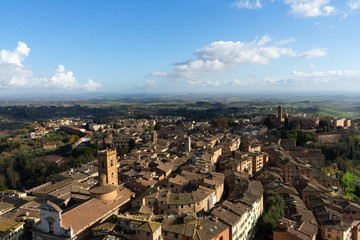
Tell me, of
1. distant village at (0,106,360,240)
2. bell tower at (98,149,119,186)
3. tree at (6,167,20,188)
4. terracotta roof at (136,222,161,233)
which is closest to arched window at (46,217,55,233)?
distant village at (0,106,360,240)

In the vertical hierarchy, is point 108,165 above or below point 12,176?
above

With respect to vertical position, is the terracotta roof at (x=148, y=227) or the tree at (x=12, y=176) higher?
the terracotta roof at (x=148, y=227)

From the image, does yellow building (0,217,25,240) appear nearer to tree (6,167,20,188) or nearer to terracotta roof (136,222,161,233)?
terracotta roof (136,222,161,233)

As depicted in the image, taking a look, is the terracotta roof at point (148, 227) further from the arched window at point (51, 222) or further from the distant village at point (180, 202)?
the arched window at point (51, 222)

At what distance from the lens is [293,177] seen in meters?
45.9

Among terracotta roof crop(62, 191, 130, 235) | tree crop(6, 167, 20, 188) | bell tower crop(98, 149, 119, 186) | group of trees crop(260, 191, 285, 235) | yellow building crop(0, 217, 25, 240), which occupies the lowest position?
tree crop(6, 167, 20, 188)

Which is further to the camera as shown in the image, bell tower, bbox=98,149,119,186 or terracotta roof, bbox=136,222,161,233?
bell tower, bbox=98,149,119,186

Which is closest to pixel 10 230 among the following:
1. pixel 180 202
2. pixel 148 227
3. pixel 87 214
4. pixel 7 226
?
pixel 7 226

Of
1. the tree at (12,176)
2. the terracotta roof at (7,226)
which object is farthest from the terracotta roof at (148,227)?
the tree at (12,176)

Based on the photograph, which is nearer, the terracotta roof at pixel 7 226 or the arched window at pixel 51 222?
the arched window at pixel 51 222

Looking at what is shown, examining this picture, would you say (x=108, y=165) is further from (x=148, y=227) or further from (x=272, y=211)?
(x=272, y=211)

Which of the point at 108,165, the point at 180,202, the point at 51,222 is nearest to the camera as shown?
the point at 51,222

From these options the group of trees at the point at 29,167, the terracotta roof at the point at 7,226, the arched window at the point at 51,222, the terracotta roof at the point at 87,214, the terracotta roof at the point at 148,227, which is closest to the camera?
the terracotta roof at the point at 148,227

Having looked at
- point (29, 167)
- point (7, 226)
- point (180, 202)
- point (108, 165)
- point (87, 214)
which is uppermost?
point (108, 165)
